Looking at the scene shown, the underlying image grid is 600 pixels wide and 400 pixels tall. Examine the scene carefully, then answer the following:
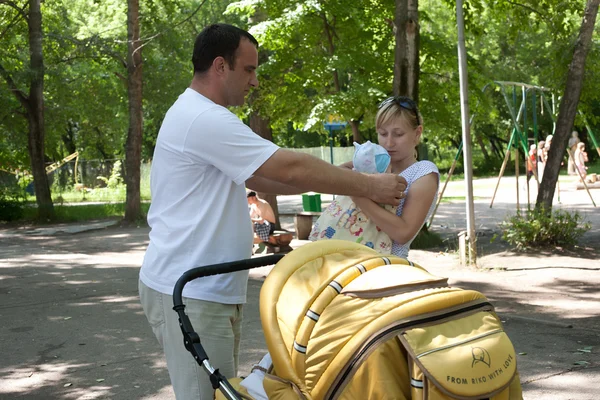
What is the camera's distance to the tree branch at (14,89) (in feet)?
75.9

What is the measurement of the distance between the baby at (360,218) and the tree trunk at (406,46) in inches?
379

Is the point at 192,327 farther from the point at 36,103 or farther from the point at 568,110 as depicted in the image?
the point at 36,103

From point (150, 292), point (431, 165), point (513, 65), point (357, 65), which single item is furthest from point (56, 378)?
point (513, 65)

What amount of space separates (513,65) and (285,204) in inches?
779

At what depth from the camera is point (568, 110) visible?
12477mm

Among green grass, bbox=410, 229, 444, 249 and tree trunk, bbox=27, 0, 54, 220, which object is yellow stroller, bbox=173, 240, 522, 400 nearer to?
green grass, bbox=410, 229, 444, 249

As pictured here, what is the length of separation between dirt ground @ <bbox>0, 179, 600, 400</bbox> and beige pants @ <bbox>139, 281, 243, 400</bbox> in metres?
2.81

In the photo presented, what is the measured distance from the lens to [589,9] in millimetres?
12250

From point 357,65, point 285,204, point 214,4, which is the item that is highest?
point 214,4

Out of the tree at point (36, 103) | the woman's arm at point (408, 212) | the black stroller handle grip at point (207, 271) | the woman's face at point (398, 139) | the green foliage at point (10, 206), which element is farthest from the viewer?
the green foliage at point (10, 206)

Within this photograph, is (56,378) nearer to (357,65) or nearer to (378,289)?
(378,289)

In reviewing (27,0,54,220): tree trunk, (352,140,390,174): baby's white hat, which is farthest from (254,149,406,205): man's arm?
(27,0,54,220): tree trunk

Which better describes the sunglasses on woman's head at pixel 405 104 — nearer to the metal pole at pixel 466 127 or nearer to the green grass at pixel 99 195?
the metal pole at pixel 466 127

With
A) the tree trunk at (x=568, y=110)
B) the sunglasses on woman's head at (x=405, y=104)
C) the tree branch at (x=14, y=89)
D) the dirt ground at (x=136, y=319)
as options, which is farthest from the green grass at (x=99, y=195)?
the sunglasses on woman's head at (x=405, y=104)
